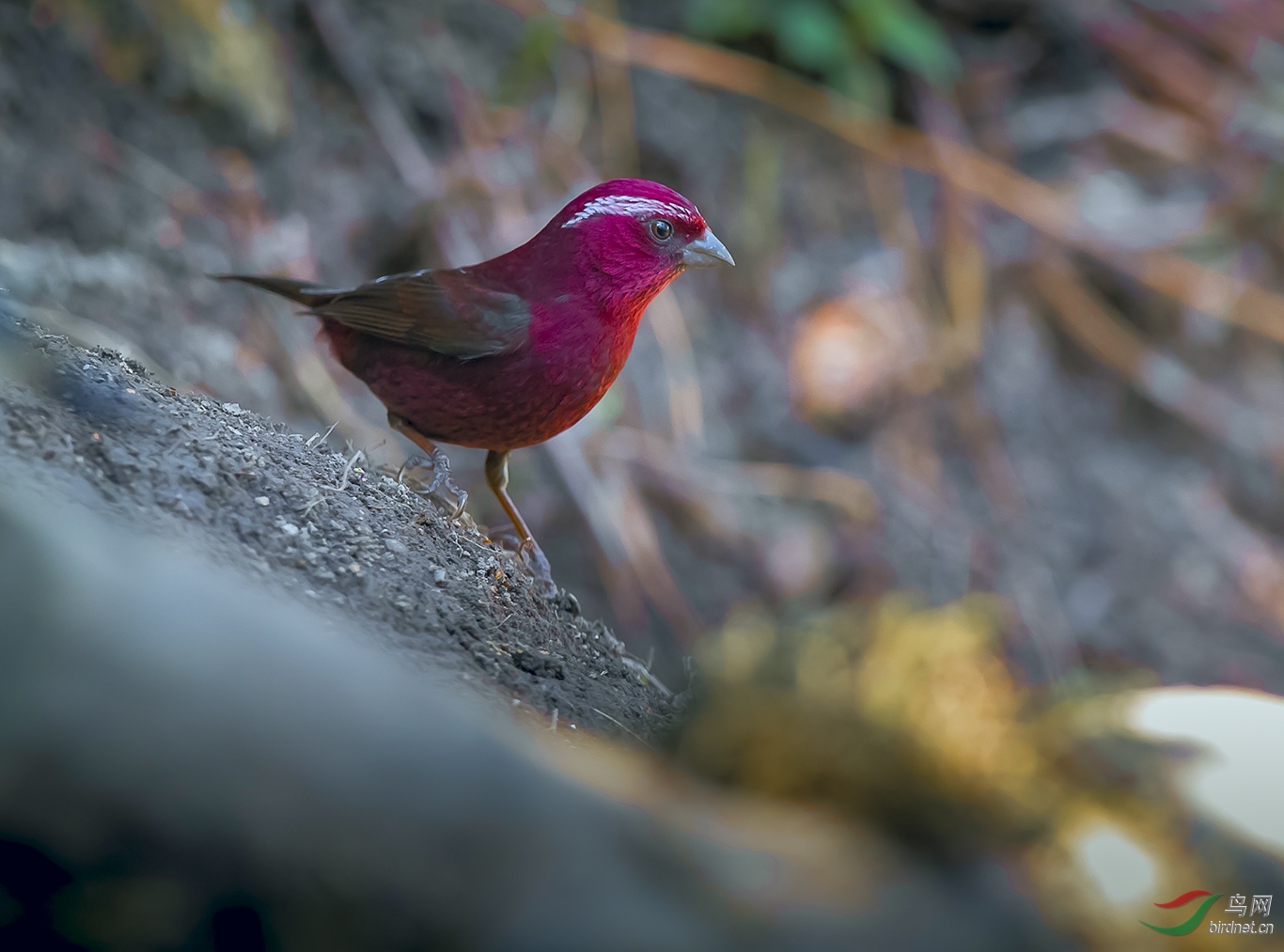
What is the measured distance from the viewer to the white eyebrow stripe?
251cm

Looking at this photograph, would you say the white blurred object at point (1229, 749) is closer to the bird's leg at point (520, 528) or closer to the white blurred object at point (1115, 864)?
the white blurred object at point (1115, 864)

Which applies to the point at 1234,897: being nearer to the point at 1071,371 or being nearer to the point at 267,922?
the point at 267,922

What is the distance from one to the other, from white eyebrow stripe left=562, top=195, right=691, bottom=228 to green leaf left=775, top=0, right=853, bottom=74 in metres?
4.19

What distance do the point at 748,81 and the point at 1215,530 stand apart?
4128 mm

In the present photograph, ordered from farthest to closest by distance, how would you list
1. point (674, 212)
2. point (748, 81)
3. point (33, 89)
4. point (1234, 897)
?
point (748, 81) < point (33, 89) < point (674, 212) < point (1234, 897)

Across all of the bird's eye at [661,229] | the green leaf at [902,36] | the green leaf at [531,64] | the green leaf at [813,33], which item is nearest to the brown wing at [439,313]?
the bird's eye at [661,229]

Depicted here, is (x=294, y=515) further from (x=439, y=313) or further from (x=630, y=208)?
(x=630, y=208)

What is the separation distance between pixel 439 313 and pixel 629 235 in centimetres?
49

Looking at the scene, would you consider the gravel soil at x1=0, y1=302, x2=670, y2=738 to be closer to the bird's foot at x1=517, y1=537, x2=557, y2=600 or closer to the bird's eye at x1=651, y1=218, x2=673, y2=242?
the bird's foot at x1=517, y1=537, x2=557, y2=600

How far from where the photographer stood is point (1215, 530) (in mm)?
6910

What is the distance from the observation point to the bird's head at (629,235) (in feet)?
8.25

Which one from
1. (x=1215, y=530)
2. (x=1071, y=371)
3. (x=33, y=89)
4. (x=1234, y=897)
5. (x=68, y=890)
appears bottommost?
(x=68, y=890)

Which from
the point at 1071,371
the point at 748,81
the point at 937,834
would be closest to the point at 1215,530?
the point at 1071,371

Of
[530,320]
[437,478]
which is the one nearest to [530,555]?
[437,478]
